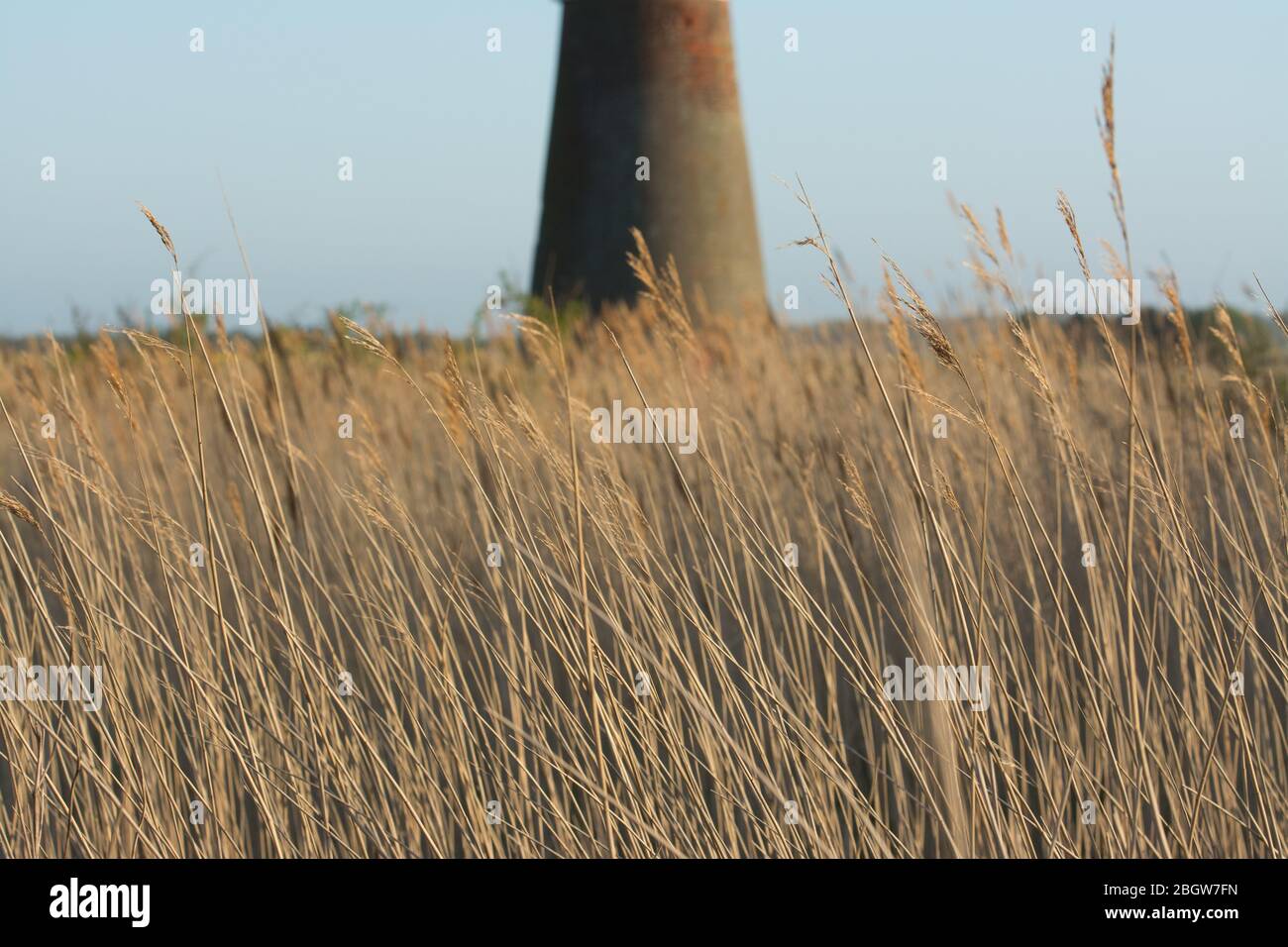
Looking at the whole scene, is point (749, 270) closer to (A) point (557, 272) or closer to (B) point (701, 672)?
(A) point (557, 272)

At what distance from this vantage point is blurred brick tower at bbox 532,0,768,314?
8125 millimetres

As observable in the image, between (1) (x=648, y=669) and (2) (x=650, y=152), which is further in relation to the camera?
(2) (x=650, y=152)

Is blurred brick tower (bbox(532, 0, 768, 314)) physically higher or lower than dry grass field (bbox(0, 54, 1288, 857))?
higher

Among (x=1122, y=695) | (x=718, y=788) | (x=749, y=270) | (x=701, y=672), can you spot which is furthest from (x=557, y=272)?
(x=718, y=788)

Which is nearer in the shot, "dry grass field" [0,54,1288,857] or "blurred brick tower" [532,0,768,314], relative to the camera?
"dry grass field" [0,54,1288,857]

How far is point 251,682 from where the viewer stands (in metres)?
1.74

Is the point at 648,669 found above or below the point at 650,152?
below

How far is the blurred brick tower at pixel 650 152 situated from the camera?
8.12m

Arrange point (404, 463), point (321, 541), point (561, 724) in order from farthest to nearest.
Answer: point (404, 463)
point (321, 541)
point (561, 724)

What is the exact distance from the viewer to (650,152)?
26.9 ft
